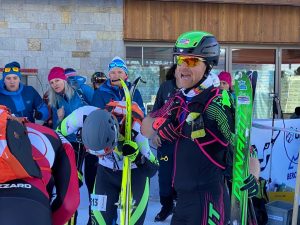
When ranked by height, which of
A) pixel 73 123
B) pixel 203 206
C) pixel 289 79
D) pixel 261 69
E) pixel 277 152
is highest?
pixel 261 69

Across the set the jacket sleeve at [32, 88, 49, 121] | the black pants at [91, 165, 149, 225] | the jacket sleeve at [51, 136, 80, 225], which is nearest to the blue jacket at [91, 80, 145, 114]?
the jacket sleeve at [32, 88, 49, 121]

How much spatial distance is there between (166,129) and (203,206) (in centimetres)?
45

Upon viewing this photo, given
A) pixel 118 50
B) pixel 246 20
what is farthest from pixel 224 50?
pixel 118 50

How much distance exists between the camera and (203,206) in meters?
2.53

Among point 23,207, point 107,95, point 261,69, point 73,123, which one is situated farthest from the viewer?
point 261,69

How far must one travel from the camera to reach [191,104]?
2.57 m

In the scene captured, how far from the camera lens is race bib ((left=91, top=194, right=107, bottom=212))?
3346mm

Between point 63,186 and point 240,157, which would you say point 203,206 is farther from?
point 63,186

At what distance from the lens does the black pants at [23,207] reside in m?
1.54

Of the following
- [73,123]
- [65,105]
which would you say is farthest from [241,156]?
[65,105]

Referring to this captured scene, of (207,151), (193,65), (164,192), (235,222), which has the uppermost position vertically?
(193,65)

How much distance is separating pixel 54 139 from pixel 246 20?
7270mm

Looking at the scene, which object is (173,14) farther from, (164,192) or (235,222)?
(235,222)

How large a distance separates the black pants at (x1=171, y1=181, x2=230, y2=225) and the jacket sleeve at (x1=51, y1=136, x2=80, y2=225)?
32.5 inches
